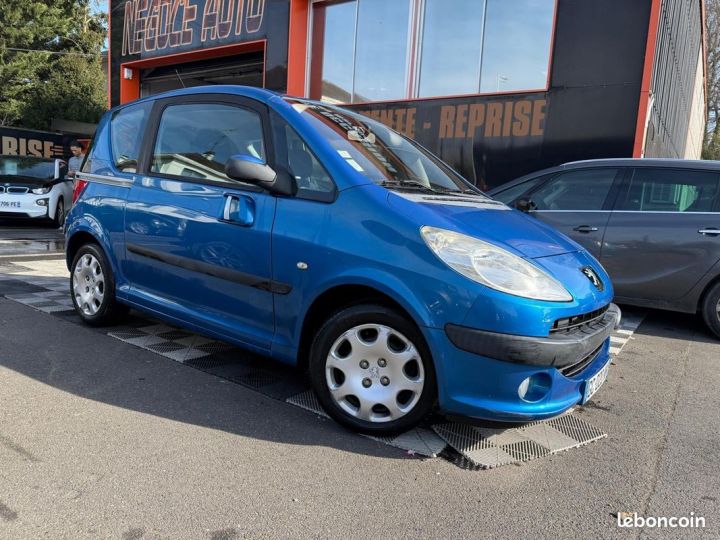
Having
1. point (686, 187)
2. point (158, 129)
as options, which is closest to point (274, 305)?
point (158, 129)

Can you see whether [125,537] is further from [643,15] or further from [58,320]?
[643,15]

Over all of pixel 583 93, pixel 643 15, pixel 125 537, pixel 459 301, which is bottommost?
pixel 125 537

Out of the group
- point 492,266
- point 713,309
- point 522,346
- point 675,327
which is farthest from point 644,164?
point 522,346

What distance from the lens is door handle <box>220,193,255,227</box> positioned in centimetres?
312

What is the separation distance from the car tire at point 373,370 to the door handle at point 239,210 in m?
0.77

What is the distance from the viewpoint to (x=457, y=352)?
2.50 meters

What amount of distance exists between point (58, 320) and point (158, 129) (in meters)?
1.95

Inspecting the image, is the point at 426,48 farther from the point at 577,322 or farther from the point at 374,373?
the point at 374,373

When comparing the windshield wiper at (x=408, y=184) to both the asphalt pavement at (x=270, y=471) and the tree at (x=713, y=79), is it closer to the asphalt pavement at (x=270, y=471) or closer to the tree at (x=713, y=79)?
the asphalt pavement at (x=270, y=471)

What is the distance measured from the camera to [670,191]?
5383mm

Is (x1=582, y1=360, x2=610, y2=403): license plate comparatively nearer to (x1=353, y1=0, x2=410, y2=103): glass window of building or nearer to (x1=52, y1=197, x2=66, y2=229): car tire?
(x1=353, y1=0, x2=410, y2=103): glass window of building

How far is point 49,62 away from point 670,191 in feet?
112

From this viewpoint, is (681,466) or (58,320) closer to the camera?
(681,466)

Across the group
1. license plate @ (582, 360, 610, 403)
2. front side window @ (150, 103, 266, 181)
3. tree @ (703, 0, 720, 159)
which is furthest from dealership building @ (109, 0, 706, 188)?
tree @ (703, 0, 720, 159)
